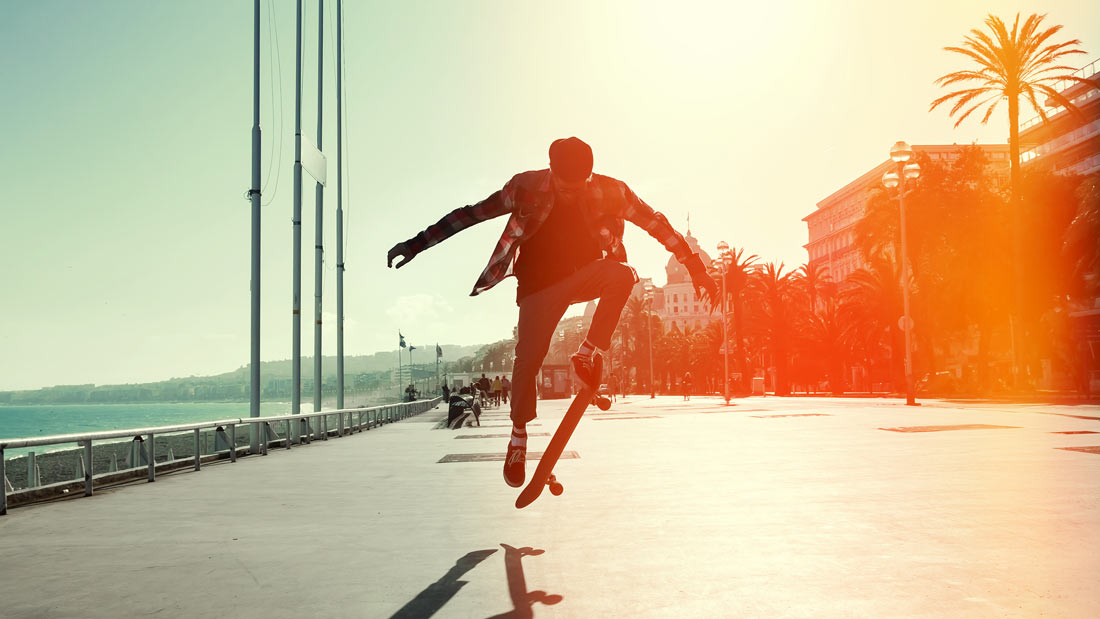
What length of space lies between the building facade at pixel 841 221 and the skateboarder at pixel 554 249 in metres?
101

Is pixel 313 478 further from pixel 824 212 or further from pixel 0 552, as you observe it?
pixel 824 212

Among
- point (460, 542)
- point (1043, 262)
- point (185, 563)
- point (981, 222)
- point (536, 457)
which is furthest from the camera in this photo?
point (981, 222)

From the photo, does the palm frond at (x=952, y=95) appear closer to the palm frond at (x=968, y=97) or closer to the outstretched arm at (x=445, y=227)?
the palm frond at (x=968, y=97)

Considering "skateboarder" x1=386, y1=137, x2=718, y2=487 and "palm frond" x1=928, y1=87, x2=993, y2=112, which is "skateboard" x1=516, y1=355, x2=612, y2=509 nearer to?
"skateboarder" x1=386, y1=137, x2=718, y2=487

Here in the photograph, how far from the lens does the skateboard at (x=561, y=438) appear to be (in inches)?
212

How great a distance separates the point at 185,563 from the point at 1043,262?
40.4 meters

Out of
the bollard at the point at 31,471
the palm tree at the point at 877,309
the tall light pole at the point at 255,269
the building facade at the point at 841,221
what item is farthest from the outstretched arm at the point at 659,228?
the building facade at the point at 841,221

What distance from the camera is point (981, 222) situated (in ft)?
142

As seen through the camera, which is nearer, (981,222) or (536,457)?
(536,457)

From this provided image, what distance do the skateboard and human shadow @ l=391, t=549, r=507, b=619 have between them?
541 mm

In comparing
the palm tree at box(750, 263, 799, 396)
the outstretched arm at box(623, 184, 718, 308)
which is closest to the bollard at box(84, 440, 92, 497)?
the outstretched arm at box(623, 184, 718, 308)

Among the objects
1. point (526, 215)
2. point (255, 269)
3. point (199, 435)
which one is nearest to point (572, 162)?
point (526, 215)

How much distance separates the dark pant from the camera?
5301 millimetres

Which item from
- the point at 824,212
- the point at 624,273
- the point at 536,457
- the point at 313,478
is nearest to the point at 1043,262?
the point at 536,457
